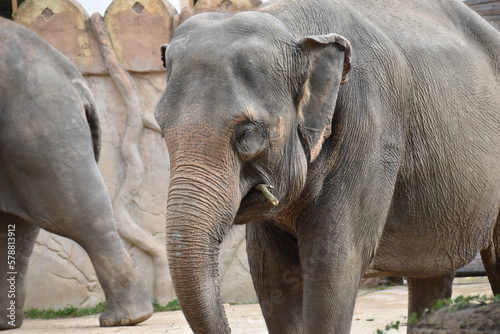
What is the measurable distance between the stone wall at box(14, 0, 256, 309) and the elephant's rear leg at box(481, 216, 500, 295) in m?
3.15

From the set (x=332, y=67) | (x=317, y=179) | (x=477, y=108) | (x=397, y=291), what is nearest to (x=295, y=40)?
(x=332, y=67)

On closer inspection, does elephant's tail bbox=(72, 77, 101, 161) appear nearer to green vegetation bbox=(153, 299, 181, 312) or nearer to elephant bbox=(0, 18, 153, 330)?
elephant bbox=(0, 18, 153, 330)

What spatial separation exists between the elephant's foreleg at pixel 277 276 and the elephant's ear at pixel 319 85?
60cm

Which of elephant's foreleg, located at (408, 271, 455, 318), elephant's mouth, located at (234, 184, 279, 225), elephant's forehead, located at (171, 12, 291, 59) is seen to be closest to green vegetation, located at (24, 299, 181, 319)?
elephant's foreleg, located at (408, 271, 455, 318)

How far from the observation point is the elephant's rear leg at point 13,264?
6.30 metres

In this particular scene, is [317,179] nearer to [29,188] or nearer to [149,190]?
[29,188]

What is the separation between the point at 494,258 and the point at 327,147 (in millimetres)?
1335

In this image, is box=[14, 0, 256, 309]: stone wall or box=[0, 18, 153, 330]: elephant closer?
box=[0, 18, 153, 330]: elephant

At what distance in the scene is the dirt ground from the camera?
5.88 meters

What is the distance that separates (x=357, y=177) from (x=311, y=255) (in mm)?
286

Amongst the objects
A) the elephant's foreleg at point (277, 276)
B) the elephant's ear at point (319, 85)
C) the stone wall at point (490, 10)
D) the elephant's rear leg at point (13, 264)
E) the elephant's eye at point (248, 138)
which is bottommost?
→ the elephant's rear leg at point (13, 264)

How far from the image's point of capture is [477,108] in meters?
3.83

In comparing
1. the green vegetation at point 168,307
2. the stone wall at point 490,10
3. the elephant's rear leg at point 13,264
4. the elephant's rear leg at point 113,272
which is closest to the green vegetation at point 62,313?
the green vegetation at point 168,307

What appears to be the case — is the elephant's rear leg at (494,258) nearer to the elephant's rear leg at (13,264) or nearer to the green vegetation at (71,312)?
the elephant's rear leg at (13,264)
